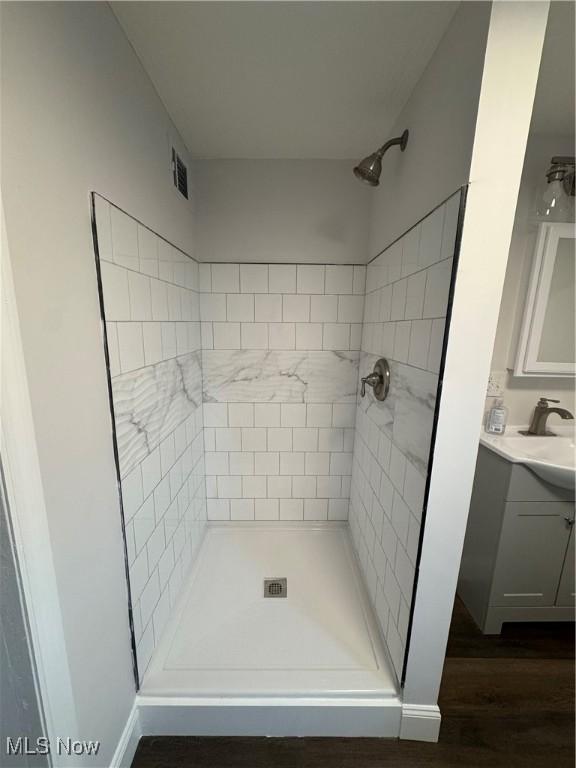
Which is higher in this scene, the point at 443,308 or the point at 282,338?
the point at 443,308

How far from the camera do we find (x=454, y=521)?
2.91 feet

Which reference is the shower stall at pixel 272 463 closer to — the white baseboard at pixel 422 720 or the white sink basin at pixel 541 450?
the white baseboard at pixel 422 720

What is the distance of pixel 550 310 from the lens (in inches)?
58.4

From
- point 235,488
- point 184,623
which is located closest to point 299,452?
point 235,488

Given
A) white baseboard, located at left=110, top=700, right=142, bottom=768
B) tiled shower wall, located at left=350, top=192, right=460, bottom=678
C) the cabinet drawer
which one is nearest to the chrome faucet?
the cabinet drawer

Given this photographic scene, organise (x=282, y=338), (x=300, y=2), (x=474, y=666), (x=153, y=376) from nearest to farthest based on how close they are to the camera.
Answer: (x=300, y=2) → (x=153, y=376) → (x=474, y=666) → (x=282, y=338)

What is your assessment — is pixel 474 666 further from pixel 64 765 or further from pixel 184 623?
pixel 64 765

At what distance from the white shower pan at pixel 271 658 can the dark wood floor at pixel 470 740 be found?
4 centimetres

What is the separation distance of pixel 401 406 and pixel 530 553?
0.98 meters

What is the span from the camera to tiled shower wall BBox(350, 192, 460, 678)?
86 cm

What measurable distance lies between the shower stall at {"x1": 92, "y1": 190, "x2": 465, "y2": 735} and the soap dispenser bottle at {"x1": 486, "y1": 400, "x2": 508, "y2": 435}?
651mm

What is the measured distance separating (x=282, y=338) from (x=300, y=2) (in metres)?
1.20

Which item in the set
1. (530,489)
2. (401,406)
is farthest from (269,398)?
(530,489)

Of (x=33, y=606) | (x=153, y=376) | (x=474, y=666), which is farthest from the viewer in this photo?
(x=474, y=666)
